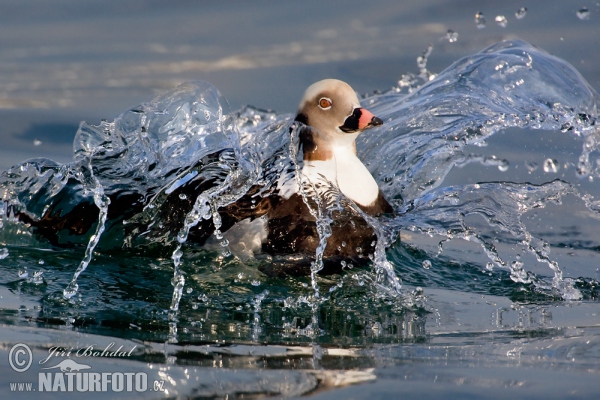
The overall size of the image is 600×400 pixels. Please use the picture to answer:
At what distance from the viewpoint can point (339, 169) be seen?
14.6ft

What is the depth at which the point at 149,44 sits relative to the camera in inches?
333

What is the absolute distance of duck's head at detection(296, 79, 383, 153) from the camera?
4.46 metres

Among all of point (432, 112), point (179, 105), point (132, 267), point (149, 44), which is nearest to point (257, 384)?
point (132, 267)

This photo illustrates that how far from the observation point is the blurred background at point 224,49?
7219 mm

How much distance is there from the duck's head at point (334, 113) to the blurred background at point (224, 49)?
91.4 inches

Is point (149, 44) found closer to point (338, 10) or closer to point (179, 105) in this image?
point (338, 10)

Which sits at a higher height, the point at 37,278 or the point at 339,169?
the point at 339,169

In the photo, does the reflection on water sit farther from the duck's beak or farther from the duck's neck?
the duck's beak

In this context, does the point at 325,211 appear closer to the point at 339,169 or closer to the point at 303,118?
the point at 339,169

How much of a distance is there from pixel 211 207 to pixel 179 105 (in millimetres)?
1115

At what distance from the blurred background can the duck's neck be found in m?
2.38

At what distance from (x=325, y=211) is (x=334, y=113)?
581 millimetres
